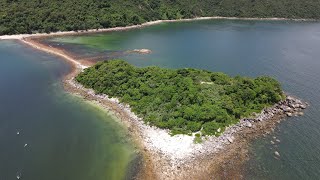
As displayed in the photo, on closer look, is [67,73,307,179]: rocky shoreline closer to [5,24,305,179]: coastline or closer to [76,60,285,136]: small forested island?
[5,24,305,179]: coastline

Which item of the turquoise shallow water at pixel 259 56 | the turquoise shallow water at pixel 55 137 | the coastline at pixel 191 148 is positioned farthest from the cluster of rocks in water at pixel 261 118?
the turquoise shallow water at pixel 55 137

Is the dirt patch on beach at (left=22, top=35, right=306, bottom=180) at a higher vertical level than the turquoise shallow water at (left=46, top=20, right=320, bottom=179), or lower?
higher

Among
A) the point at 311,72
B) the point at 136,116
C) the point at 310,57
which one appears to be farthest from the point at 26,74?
the point at 310,57

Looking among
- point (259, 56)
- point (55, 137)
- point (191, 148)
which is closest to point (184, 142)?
point (191, 148)

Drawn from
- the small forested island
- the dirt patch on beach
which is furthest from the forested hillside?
the dirt patch on beach

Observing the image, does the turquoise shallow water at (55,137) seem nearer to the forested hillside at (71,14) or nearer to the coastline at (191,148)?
the coastline at (191,148)

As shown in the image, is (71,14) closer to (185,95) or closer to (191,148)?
(185,95)
